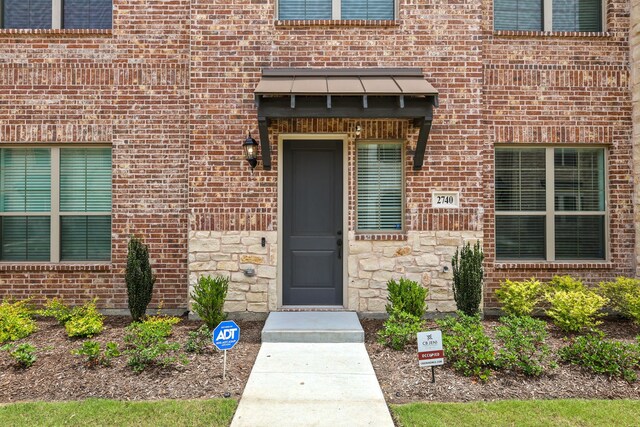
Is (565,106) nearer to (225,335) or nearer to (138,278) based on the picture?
(225,335)

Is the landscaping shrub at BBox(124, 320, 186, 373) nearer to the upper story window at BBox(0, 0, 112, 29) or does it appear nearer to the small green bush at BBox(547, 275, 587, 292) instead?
the upper story window at BBox(0, 0, 112, 29)

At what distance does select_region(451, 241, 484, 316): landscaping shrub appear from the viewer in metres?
5.62

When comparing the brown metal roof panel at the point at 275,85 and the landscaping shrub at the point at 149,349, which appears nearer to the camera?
the landscaping shrub at the point at 149,349

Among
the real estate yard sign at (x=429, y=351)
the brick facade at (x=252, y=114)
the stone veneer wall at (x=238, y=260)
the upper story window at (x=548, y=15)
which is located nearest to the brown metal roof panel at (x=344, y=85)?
the brick facade at (x=252, y=114)

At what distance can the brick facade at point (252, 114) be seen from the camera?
6.11 meters

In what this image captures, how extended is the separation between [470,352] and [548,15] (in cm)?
574

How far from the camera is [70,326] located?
203 inches

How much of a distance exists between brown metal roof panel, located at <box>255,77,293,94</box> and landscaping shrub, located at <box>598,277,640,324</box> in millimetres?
5435

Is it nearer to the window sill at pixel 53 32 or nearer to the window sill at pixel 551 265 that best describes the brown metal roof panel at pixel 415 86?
the window sill at pixel 551 265

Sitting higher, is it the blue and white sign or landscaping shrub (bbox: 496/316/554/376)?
the blue and white sign

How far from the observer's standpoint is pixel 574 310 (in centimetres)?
532

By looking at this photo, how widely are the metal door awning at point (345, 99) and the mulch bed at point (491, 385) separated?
10.2 feet

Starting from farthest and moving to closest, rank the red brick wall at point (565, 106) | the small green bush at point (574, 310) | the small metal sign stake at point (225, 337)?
the red brick wall at point (565, 106) < the small green bush at point (574, 310) < the small metal sign stake at point (225, 337)

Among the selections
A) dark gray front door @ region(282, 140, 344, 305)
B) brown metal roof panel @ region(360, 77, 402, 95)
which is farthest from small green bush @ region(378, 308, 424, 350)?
brown metal roof panel @ region(360, 77, 402, 95)
